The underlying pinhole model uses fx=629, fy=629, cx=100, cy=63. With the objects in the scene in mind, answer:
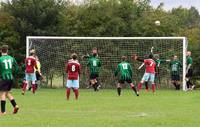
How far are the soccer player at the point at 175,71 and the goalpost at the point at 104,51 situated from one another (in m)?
1.33

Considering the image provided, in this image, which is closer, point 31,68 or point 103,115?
point 103,115

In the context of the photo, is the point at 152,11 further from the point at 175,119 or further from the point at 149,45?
the point at 175,119

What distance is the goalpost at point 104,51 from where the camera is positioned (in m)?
38.5

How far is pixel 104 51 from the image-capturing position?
39.3 meters

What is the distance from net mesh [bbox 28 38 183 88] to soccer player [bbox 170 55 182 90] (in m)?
1.33

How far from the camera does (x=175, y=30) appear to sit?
5006cm

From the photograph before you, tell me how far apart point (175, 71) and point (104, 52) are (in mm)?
4981

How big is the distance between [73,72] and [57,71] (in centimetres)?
1190

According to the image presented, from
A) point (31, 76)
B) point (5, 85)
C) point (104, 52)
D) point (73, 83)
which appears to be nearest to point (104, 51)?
point (104, 52)

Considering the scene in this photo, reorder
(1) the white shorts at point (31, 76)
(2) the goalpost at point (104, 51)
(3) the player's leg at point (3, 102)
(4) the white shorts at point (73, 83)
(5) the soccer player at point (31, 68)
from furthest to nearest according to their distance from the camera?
(2) the goalpost at point (104, 51), (1) the white shorts at point (31, 76), (5) the soccer player at point (31, 68), (4) the white shorts at point (73, 83), (3) the player's leg at point (3, 102)

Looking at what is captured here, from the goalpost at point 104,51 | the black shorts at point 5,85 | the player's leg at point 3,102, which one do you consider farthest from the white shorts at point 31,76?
the player's leg at point 3,102

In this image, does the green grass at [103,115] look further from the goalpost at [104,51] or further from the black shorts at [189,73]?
the goalpost at [104,51]

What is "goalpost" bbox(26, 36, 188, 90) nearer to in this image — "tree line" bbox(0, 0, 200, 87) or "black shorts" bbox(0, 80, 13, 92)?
"tree line" bbox(0, 0, 200, 87)

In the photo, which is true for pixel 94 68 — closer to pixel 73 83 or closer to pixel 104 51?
pixel 104 51
